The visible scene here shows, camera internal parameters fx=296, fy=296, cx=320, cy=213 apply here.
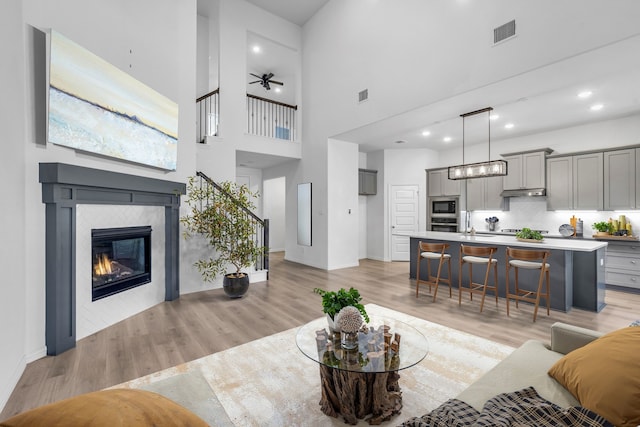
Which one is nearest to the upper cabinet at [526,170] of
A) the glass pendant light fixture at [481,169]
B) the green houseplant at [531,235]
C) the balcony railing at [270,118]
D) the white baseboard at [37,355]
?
the glass pendant light fixture at [481,169]

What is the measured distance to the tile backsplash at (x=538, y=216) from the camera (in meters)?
5.72

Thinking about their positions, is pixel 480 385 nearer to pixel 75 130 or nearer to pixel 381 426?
pixel 381 426

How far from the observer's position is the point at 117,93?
3283 mm

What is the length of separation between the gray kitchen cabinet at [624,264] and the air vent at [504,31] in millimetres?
4344

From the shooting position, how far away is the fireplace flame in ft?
11.0

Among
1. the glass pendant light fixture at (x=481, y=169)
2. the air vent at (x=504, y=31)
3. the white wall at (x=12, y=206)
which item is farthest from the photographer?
the glass pendant light fixture at (x=481, y=169)

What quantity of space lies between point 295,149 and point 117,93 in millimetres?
4507

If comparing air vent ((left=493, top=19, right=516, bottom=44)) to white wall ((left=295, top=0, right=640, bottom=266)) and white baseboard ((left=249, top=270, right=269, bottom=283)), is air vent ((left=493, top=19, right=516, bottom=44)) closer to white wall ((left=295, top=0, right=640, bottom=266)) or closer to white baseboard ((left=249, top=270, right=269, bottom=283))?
white wall ((left=295, top=0, right=640, bottom=266))

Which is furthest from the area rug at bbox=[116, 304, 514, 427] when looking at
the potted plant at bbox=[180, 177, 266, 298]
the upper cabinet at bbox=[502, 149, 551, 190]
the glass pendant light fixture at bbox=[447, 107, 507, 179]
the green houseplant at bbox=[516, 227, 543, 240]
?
the upper cabinet at bbox=[502, 149, 551, 190]

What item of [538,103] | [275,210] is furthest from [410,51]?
[275,210]

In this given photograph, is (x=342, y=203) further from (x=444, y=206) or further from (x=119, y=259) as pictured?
(x=119, y=259)

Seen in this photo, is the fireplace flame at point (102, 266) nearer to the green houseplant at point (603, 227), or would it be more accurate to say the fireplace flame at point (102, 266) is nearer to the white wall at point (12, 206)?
the white wall at point (12, 206)

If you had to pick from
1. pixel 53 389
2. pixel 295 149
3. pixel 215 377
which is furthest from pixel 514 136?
pixel 53 389

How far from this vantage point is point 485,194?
7301 millimetres
